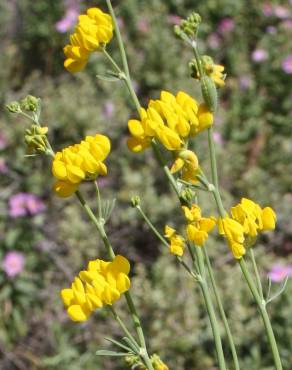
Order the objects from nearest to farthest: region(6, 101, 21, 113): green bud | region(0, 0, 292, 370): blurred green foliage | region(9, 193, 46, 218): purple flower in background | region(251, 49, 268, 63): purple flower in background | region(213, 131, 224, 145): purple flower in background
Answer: region(6, 101, 21, 113): green bud → region(0, 0, 292, 370): blurred green foliage → region(9, 193, 46, 218): purple flower in background → region(213, 131, 224, 145): purple flower in background → region(251, 49, 268, 63): purple flower in background

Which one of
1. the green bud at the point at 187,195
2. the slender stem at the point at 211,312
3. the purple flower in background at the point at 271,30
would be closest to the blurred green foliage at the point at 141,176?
the purple flower in background at the point at 271,30

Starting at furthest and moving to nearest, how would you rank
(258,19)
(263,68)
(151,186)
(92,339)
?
(258,19) → (263,68) → (151,186) → (92,339)

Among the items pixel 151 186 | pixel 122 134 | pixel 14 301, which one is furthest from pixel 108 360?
pixel 122 134

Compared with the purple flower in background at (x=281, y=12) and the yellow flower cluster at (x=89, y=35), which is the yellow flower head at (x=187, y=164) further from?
the purple flower in background at (x=281, y=12)

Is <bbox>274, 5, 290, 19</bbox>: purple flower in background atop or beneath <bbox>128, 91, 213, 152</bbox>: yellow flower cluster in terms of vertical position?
beneath

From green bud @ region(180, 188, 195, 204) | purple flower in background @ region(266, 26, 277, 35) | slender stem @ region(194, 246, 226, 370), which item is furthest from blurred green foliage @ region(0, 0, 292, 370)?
green bud @ region(180, 188, 195, 204)

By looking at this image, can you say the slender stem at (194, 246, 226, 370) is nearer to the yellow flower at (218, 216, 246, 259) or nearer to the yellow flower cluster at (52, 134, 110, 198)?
the yellow flower at (218, 216, 246, 259)

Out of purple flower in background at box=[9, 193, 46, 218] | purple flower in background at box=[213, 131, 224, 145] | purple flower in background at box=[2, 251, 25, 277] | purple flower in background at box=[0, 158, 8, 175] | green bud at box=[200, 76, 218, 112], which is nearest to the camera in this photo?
green bud at box=[200, 76, 218, 112]

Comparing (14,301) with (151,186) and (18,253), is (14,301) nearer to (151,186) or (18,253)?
(18,253)
